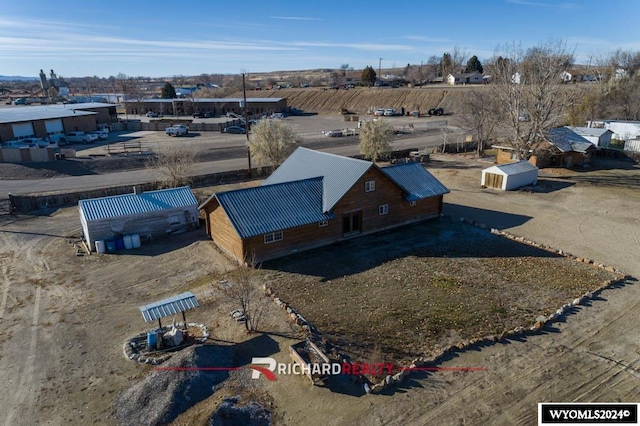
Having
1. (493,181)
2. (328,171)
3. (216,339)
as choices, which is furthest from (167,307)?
(493,181)

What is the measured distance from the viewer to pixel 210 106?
327 ft

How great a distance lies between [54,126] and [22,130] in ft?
17.4

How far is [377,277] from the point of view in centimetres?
2095

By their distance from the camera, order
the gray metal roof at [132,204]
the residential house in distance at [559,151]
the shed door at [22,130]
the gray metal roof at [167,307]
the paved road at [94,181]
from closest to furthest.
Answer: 1. the gray metal roof at [167,307]
2. the gray metal roof at [132,204]
3. the paved road at [94,181]
4. the residential house in distance at [559,151]
5. the shed door at [22,130]

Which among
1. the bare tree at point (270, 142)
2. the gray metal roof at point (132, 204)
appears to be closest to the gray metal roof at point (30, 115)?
the bare tree at point (270, 142)

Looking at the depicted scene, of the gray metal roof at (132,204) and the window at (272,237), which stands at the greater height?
the gray metal roof at (132,204)

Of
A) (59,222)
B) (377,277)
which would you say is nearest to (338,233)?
(377,277)

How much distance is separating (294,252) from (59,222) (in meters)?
18.3

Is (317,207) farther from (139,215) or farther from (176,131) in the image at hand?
(176,131)

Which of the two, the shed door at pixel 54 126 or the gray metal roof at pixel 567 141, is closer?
the gray metal roof at pixel 567 141

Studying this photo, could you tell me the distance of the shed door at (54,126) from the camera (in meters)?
61.6

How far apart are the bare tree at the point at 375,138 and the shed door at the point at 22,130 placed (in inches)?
1887

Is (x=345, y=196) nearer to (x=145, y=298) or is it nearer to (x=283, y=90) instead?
(x=145, y=298)

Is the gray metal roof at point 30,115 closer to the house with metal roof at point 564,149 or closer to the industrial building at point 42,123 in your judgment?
the industrial building at point 42,123
